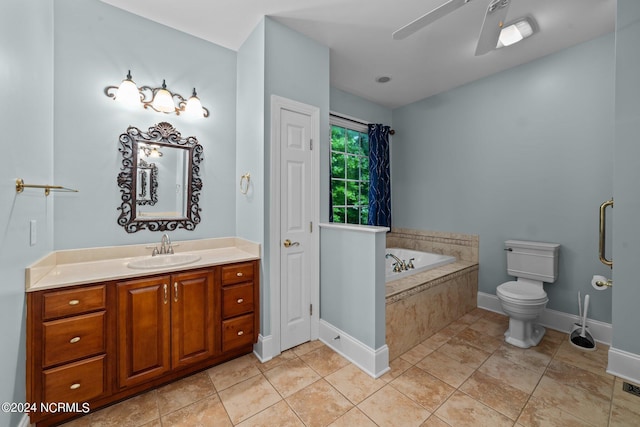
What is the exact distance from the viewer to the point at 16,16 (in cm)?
130

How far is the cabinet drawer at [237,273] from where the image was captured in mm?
2023

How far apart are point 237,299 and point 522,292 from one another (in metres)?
2.54

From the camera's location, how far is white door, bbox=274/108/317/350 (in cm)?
222

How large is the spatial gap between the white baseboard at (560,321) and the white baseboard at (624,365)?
605 mm

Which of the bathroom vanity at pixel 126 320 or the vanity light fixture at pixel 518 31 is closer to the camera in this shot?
the bathroom vanity at pixel 126 320

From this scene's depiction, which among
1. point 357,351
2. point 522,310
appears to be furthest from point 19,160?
point 522,310

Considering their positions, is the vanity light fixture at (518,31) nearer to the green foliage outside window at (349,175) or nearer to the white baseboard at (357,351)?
the green foliage outside window at (349,175)

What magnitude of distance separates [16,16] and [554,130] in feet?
13.4

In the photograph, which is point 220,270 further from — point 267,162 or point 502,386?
point 502,386

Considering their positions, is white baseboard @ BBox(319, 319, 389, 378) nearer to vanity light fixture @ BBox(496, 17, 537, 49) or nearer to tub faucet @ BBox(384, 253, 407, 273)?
tub faucet @ BBox(384, 253, 407, 273)

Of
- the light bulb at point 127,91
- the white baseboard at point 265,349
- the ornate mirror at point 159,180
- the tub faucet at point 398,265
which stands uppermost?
the light bulb at point 127,91

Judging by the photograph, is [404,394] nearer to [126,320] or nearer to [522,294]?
[522,294]

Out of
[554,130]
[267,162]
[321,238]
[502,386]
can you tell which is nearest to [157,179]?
[267,162]

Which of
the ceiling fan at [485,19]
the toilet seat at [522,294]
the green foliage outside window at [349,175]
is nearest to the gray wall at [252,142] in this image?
the ceiling fan at [485,19]
